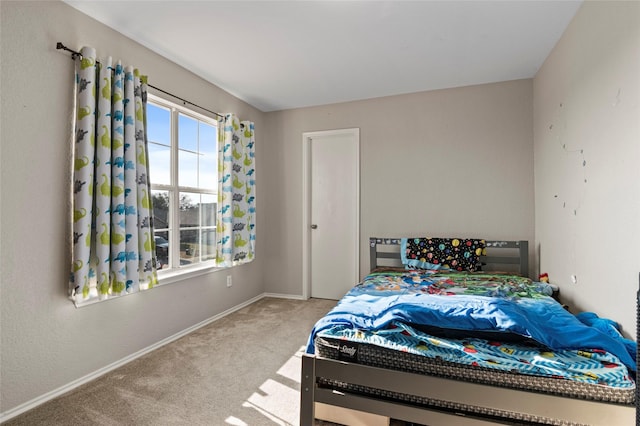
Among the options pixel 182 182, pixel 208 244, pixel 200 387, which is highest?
pixel 182 182

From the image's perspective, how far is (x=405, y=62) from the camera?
9.34 feet

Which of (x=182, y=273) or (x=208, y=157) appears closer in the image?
(x=182, y=273)

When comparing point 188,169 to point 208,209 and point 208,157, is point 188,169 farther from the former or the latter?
point 208,209

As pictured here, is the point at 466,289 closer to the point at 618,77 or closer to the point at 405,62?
the point at 618,77

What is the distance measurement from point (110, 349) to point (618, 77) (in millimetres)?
3605

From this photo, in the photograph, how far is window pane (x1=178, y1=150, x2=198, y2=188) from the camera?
9.79ft

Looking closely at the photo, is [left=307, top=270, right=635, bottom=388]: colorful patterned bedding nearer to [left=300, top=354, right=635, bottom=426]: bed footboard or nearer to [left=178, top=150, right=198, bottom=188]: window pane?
[left=300, top=354, right=635, bottom=426]: bed footboard

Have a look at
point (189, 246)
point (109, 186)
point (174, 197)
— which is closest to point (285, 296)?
point (189, 246)

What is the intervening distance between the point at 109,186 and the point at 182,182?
895 millimetres

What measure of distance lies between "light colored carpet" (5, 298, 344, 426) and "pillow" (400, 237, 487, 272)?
1.39 metres

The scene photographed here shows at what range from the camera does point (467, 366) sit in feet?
4.51

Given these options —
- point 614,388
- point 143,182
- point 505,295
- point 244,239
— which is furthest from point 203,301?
point 614,388

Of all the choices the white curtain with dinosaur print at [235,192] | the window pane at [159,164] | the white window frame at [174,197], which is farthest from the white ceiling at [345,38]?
the window pane at [159,164]

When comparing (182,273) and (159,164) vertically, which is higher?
(159,164)
